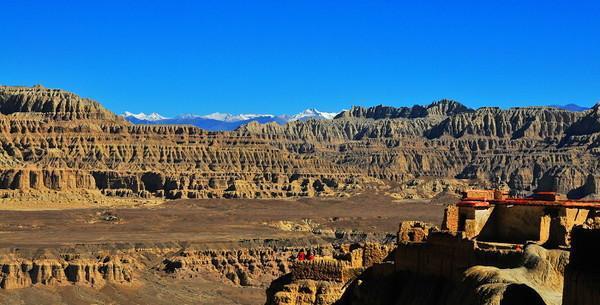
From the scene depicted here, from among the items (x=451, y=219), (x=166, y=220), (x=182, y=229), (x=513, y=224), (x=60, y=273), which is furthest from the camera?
(x=166, y=220)

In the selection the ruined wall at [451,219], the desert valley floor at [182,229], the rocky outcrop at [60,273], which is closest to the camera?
the ruined wall at [451,219]

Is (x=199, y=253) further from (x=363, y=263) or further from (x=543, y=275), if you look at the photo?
(x=543, y=275)

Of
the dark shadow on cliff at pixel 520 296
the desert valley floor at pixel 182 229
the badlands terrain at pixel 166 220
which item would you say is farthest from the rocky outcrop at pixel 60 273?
the dark shadow on cliff at pixel 520 296

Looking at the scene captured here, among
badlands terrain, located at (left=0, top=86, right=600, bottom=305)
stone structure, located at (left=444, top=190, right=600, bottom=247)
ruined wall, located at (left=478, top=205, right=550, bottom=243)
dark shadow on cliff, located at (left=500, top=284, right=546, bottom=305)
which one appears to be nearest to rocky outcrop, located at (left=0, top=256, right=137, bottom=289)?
badlands terrain, located at (left=0, top=86, right=600, bottom=305)

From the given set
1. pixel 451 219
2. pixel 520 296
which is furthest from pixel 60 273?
pixel 520 296

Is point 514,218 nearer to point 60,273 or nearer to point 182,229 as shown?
point 60,273

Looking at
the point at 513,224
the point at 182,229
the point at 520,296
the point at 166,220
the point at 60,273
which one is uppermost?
the point at 513,224

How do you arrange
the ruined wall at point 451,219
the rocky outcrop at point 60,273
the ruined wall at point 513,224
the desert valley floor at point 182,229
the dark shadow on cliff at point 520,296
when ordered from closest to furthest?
the dark shadow on cliff at point 520,296, the ruined wall at point 513,224, the ruined wall at point 451,219, the desert valley floor at point 182,229, the rocky outcrop at point 60,273

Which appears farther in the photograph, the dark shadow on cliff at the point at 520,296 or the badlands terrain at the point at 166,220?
the badlands terrain at the point at 166,220

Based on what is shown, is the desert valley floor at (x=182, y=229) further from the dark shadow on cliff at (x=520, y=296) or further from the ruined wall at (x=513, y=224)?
the dark shadow on cliff at (x=520, y=296)

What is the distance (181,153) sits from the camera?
195 m

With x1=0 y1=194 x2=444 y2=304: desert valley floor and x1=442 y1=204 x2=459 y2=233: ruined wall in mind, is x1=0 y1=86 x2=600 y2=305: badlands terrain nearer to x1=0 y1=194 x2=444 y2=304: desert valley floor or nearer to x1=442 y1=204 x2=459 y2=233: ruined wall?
x1=0 y1=194 x2=444 y2=304: desert valley floor

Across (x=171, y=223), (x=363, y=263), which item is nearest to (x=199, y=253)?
(x=171, y=223)

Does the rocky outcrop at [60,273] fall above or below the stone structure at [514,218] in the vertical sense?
below
